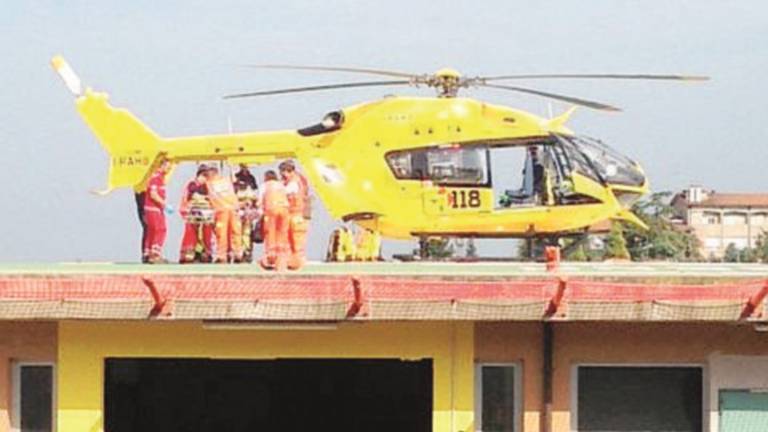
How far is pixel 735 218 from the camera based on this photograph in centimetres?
12019

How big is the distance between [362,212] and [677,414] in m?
12.3

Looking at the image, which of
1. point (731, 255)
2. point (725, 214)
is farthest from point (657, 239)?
point (725, 214)

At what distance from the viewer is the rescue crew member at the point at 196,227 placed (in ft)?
60.7

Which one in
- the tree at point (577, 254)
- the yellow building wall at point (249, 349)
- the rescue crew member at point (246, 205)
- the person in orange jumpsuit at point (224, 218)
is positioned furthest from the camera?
the tree at point (577, 254)

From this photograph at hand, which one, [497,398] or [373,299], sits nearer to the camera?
[373,299]

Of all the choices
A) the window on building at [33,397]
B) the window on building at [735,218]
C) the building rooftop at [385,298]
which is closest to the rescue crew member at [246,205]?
the window on building at [33,397]

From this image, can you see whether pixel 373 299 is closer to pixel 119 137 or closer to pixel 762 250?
pixel 119 137

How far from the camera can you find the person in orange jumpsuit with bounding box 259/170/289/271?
15.1m

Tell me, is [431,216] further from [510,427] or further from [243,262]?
[510,427]

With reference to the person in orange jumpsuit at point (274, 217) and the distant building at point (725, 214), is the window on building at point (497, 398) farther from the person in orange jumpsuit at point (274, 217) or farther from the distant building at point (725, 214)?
the distant building at point (725, 214)

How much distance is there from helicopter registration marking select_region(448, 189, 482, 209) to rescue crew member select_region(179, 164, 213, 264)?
5.31 meters

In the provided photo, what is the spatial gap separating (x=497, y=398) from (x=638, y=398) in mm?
956

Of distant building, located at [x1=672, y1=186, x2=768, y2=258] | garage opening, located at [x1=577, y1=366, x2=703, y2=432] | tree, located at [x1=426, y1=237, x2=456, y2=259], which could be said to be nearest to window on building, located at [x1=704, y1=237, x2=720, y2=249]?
distant building, located at [x1=672, y1=186, x2=768, y2=258]

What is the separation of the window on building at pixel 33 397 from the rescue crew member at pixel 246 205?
22.7 ft
